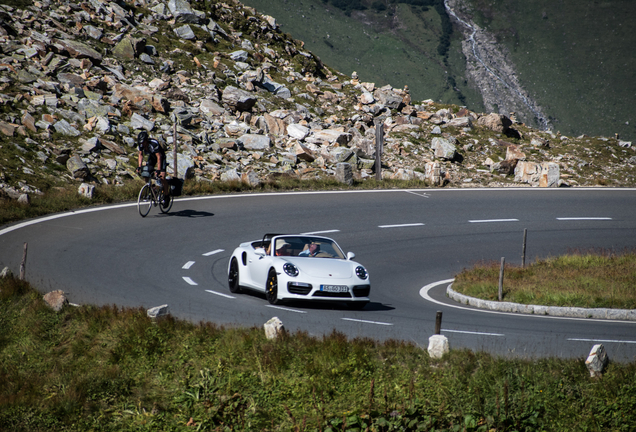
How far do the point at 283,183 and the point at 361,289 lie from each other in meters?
16.0

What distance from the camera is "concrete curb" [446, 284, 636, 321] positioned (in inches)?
484

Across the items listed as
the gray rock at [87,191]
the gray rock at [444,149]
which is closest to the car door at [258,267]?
the gray rock at [87,191]

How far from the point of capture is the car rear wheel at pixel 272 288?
1189 cm

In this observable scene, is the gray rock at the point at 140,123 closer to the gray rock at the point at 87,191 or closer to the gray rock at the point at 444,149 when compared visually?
the gray rock at the point at 87,191

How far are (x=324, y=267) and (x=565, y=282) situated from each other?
5.80m

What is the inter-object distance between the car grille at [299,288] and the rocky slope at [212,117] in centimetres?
1417

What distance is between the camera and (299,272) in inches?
460

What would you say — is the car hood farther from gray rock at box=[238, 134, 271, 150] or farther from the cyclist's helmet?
gray rock at box=[238, 134, 271, 150]

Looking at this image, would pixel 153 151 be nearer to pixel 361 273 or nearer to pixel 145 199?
pixel 145 199

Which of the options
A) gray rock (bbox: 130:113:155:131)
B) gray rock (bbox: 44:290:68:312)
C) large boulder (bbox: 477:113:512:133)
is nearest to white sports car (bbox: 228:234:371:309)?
gray rock (bbox: 44:290:68:312)

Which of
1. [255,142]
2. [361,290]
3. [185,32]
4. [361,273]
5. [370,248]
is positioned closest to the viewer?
[361,290]

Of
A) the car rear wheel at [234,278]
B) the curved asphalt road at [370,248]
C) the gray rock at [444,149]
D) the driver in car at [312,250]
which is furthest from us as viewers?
the gray rock at [444,149]

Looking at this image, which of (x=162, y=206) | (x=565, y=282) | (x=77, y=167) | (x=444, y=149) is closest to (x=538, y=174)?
(x=444, y=149)

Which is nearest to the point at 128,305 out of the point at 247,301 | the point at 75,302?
the point at 75,302
